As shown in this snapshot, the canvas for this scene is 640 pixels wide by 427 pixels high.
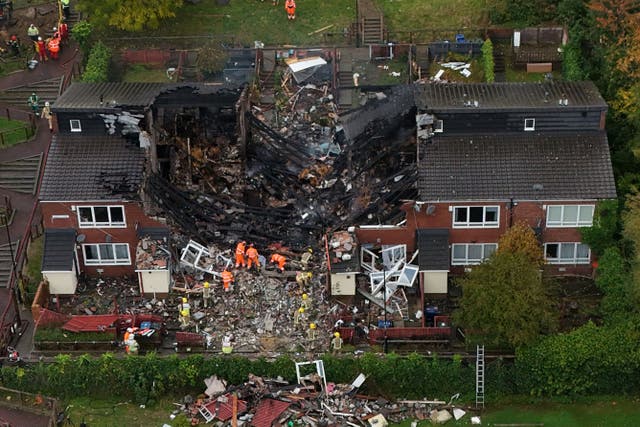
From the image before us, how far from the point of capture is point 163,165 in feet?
247

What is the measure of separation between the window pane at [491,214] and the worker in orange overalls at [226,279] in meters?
14.1

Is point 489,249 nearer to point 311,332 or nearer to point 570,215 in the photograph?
point 570,215

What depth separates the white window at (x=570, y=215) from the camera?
6950 centimetres

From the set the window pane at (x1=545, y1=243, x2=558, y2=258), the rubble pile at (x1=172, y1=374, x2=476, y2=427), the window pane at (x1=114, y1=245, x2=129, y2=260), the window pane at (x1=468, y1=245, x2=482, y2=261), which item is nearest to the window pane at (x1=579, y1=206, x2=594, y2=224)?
the window pane at (x1=545, y1=243, x2=558, y2=258)

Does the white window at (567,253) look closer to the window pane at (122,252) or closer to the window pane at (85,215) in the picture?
the window pane at (122,252)

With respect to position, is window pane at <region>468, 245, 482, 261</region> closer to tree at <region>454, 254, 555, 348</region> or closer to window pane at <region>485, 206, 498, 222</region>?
window pane at <region>485, 206, 498, 222</region>

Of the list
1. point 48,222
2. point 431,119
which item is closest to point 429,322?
point 431,119

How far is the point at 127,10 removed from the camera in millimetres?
83375

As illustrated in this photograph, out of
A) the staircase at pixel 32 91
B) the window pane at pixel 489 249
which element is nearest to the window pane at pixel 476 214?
the window pane at pixel 489 249

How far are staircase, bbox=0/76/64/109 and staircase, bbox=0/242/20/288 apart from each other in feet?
43.0

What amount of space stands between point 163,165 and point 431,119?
15859mm

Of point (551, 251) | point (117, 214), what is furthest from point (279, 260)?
point (551, 251)

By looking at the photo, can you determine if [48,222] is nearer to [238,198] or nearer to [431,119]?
[238,198]

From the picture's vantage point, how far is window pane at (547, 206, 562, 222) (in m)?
69.4
